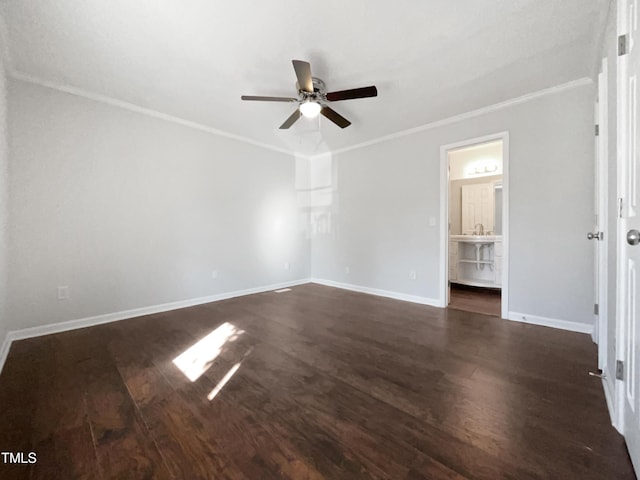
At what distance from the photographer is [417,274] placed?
3645mm

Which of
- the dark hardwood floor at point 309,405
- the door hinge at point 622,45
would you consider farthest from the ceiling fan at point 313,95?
the dark hardwood floor at point 309,405

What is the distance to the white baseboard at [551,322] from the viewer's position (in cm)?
249

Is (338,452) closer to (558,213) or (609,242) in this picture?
(609,242)

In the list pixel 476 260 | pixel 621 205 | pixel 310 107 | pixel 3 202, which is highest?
pixel 310 107

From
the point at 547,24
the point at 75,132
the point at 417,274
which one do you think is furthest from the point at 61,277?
the point at 547,24

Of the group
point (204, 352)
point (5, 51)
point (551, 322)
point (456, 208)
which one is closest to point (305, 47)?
point (5, 51)

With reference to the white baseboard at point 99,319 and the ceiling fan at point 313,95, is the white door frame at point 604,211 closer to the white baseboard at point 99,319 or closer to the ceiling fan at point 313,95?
the ceiling fan at point 313,95

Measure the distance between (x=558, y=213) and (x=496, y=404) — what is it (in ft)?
7.26

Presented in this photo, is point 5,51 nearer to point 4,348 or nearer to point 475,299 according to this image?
point 4,348

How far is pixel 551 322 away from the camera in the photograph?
2.65m

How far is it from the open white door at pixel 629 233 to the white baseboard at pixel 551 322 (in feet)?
5.53

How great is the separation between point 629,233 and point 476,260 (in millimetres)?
3878

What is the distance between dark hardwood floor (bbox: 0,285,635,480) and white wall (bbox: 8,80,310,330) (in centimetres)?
62

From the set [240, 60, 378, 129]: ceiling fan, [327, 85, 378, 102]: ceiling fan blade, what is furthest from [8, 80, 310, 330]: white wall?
[327, 85, 378, 102]: ceiling fan blade
